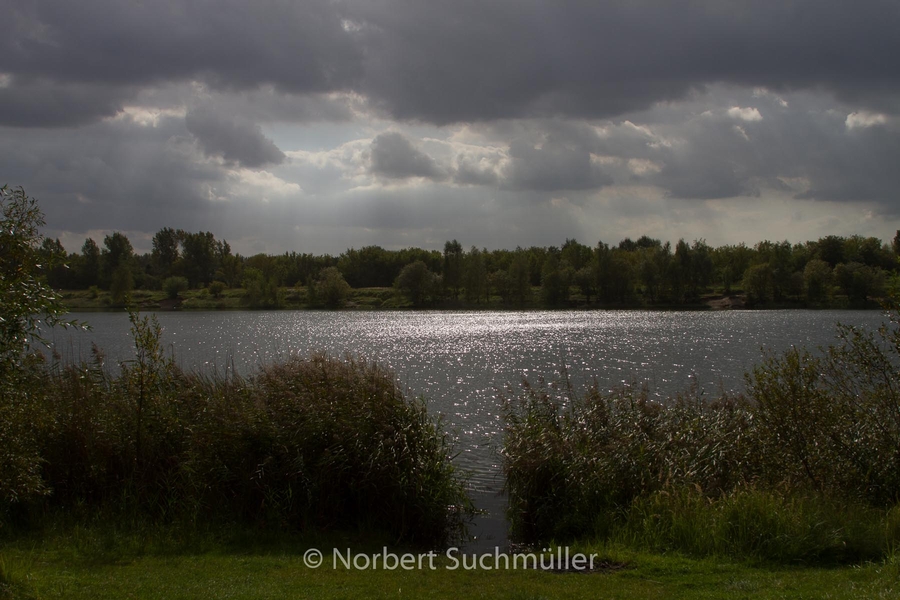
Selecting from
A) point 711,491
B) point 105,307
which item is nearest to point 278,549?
point 711,491

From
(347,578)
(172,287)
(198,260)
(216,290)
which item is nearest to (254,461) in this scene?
(347,578)

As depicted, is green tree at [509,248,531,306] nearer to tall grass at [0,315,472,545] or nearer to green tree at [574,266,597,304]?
green tree at [574,266,597,304]

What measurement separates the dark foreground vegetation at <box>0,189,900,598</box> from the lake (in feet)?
6.50

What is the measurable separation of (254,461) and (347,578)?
169 inches

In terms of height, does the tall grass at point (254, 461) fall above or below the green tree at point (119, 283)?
below

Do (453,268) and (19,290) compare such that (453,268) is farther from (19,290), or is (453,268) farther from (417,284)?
(19,290)

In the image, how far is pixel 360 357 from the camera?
52.6ft

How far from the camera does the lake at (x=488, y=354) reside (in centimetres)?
2334

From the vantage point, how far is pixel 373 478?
43.3 ft

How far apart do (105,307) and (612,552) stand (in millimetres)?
147276

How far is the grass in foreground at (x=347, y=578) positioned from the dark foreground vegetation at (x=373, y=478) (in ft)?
0.18

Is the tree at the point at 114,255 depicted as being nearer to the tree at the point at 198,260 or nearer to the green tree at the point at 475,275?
the tree at the point at 198,260

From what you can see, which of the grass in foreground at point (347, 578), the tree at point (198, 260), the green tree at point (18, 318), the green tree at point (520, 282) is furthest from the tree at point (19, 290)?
the tree at point (198, 260)

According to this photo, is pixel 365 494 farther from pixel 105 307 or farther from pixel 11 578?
pixel 105 307
